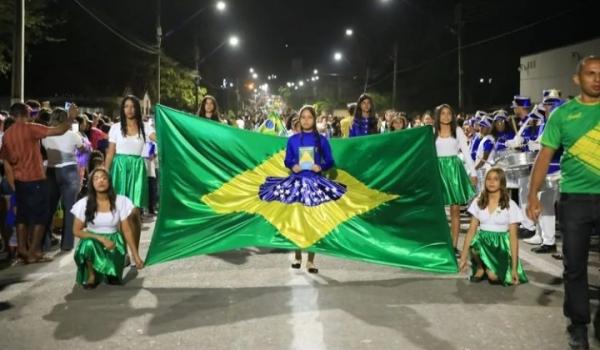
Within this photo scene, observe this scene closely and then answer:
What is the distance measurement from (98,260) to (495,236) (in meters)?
4.11

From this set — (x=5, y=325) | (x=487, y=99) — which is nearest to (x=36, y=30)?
(x=5, y=325)

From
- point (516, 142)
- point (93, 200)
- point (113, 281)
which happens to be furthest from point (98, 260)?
point (516, 142)

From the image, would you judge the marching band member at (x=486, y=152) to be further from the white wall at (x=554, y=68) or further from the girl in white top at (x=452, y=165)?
the white wall at (x=554, y=68)

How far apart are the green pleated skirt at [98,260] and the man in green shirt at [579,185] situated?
4.23m

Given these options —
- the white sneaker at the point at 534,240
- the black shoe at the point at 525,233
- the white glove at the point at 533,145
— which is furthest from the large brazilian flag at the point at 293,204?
the black shoe at the point at 525,233

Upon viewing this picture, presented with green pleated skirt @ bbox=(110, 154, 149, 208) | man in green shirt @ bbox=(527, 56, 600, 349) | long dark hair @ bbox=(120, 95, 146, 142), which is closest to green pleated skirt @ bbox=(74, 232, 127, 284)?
green pleated skirt @ bbox=(110, 154, 149, 208)

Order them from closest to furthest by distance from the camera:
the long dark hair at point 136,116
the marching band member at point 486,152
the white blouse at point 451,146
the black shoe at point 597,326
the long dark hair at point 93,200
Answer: the black shoe at point 597,326 → the long dark hair at point 93,200 → the long dark hair at point 136,116 → the white blouse at point 451,146 → the marching band member at point 486,152

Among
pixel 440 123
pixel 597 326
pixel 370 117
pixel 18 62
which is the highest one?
pixel 18 62

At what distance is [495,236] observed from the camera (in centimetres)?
721

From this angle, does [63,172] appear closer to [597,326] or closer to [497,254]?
[497,254]

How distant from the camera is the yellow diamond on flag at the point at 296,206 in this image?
7371 mm

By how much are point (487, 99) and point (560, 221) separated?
183ft

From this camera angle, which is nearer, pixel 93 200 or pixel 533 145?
pixel 93 200

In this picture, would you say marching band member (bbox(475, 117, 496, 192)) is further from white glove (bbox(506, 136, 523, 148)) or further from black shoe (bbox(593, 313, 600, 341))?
black shoe (bbox(593, 313, 600, 341))
